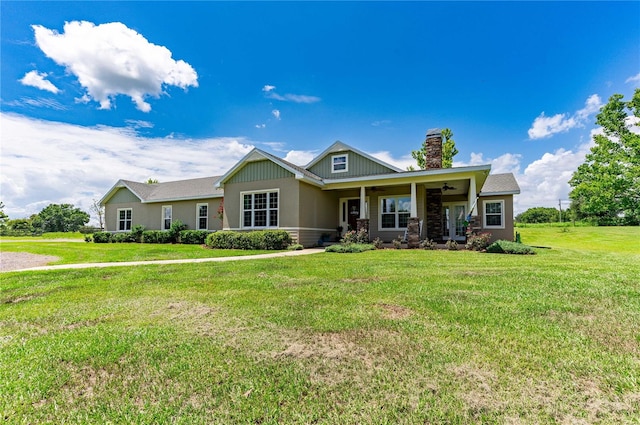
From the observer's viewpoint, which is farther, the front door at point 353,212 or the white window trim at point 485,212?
the front door at point 353,212

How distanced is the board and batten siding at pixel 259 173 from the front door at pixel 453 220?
33.1ft

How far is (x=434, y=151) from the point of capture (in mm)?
15750

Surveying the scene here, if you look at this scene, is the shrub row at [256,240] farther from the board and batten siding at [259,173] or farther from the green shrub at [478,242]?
the green shrub at [478,242]

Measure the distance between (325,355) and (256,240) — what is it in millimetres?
11095

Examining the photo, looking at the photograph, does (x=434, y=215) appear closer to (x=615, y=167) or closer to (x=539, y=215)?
(x=615, y=167)

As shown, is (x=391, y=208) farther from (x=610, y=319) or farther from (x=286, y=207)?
(x=610, y=319)

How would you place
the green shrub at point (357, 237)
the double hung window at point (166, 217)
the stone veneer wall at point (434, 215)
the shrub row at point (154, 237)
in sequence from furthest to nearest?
1. the double hung window at point (166, 217)
2. the shrub row at point (154, 237)
3. the stone veneer wall at point (434, 215)
4. the green shrub at point (357, 237)

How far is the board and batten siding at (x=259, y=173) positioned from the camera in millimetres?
14781

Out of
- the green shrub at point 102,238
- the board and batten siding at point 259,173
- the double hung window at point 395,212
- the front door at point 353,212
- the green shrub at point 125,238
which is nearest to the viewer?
the board and batten siding at point 259,173

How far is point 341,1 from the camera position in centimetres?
1174

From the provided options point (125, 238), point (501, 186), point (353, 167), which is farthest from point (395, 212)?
point (125, 238)

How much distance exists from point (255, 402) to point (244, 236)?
12.0 metres

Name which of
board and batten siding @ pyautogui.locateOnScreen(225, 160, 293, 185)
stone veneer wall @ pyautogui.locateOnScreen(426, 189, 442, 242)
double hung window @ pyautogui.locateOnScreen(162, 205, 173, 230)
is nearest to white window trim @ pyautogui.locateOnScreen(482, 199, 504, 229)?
stone veneer wall @ pyautogui.locateOnScreen(426, 189, 442, 242)

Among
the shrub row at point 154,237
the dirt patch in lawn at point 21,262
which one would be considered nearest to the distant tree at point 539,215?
the shrub row at point 154,237
